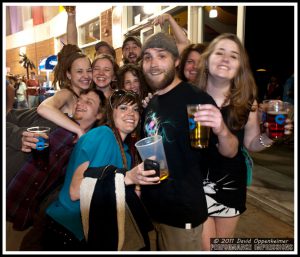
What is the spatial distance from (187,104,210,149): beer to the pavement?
912mm

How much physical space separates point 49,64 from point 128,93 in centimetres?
1132

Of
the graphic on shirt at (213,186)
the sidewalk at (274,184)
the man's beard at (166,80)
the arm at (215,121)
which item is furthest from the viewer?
the sidewalk at (274,184)

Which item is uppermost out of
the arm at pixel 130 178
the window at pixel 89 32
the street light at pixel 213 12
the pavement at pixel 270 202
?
the window at pixel 89 32

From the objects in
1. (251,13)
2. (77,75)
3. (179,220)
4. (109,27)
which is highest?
(109,27)

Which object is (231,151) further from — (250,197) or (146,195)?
(250,197)

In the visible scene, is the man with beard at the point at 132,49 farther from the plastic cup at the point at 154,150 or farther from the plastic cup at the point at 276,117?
the plastic cup at the point at 154,150

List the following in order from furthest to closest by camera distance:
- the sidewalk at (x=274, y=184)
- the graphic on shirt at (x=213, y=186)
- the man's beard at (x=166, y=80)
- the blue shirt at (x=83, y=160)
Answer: the sidewalk at (x=274, y=184) < the graphic on shirt at (x=213, y=186) < the man's beard at (x=166, y=80) < the blue shirt at (x=83, y=160)

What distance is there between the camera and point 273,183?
5.01 meters

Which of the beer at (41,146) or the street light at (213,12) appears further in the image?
the street light at (213,12)

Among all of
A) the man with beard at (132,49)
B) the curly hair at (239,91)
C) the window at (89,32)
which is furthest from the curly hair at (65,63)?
the window at (89,32)

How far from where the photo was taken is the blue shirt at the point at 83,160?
176 centimetres

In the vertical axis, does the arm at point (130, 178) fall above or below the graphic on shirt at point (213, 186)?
above

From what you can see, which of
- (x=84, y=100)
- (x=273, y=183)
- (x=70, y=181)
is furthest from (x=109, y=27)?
(x=70, y=181)

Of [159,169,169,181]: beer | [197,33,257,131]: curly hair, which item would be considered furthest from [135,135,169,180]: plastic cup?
[197,33,257,131]: curly hair
